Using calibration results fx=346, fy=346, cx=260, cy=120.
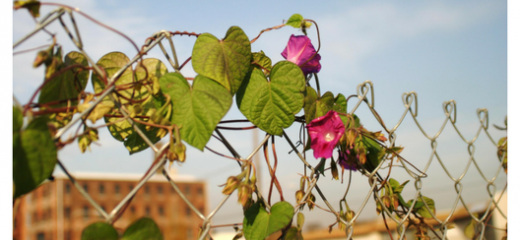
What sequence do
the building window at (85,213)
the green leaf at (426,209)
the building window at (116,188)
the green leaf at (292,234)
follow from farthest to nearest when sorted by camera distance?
1. the building window at (116,188)
2. the building window at (85,213)
3. the green leaf at (426,209)
4. the green leaf at (292,234)

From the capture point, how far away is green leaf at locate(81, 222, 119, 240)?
42 cm

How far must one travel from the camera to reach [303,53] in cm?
70

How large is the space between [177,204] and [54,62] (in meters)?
31.4

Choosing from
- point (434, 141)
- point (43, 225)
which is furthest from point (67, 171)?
point (43, 225)

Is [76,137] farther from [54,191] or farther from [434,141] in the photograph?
[54,191]

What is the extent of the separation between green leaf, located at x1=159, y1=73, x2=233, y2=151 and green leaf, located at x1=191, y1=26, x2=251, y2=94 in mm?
19

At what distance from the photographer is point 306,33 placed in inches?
28.5

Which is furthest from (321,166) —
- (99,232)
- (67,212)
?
(67,212)

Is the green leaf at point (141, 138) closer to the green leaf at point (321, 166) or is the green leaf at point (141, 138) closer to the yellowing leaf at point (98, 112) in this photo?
the yellowing leaf at point (98, 112)

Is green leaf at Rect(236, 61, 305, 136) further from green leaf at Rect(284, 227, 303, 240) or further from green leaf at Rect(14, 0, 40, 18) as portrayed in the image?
green leaf at Rect(14, 0, 40, 18)

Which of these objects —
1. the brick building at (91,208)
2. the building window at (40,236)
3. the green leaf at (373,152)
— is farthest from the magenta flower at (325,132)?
the building window at (40,236)

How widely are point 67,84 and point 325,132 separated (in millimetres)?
456

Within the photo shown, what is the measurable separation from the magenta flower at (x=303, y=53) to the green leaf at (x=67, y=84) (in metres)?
0.38

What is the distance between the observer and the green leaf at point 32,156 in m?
0.40
